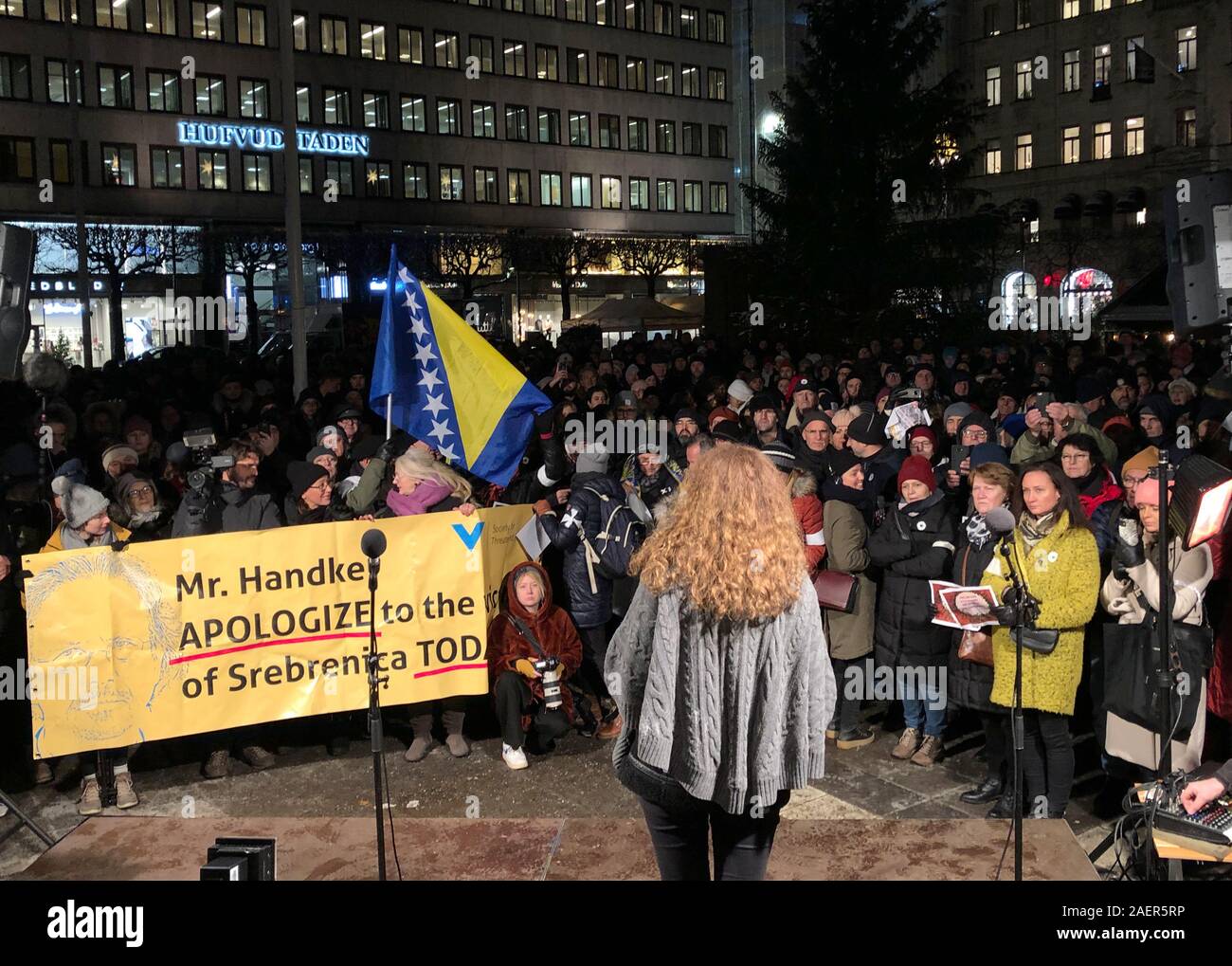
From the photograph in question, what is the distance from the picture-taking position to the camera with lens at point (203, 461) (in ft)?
26.4

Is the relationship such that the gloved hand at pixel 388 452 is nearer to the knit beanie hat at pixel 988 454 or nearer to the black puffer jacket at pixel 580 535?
the black puffer jacket at pixel 580 535

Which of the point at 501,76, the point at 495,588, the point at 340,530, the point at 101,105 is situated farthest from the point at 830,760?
the point at 501,76

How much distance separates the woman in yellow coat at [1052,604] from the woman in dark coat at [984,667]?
0.57 ft

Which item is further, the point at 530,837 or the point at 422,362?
the point at 422,362

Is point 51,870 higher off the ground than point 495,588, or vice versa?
point 495,588

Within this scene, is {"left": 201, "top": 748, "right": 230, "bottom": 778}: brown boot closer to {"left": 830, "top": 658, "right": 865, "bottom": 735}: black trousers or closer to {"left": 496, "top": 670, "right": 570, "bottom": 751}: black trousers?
{"left": 496, "top": 670, "right": 570, "bottom": 751}: black trousers

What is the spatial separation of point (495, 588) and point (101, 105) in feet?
167

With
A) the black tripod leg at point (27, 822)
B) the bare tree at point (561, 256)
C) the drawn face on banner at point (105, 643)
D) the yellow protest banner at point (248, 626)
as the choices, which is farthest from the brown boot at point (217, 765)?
the bare tree at point (561, 256)

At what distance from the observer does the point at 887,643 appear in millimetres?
8039

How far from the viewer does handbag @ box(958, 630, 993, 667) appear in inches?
276

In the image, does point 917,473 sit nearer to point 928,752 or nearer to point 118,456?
point 928,752

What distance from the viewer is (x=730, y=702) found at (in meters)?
4.01

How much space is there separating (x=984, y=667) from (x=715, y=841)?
3365 mm
